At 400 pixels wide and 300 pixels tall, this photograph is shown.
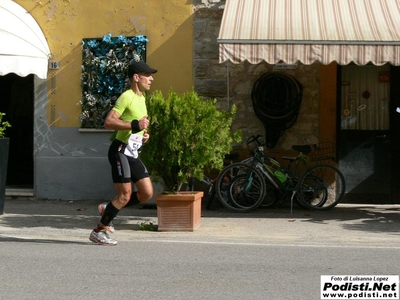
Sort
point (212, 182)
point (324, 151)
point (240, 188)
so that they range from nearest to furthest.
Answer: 1. point (240, 188)
2. point (212, 182)
3. point (324, 151)

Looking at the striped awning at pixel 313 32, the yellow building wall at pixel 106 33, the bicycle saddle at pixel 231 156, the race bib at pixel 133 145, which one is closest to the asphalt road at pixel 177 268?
the race bib at pixel 133 145

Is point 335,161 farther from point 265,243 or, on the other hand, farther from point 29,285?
point 29,285

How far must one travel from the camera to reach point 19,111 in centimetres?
1645

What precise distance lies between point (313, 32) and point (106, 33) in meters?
4.06

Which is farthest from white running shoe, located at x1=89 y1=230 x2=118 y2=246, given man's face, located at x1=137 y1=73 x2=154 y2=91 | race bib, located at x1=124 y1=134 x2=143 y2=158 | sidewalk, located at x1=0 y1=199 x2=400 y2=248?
man's face, located at x1=137 y1=73 x2=154 y2=91

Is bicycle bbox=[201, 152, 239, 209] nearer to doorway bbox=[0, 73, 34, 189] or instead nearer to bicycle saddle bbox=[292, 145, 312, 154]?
bicycle saddle bbox=[292, 145, 312, 154]

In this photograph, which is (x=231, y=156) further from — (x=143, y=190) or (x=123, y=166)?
(x=123, y=166)

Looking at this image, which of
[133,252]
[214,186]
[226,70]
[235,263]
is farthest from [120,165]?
[226,70]

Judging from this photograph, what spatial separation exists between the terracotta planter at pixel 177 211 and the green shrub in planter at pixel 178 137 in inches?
9.5

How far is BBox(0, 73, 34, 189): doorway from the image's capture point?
16.2 m

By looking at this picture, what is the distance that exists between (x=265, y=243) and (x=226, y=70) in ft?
14.6

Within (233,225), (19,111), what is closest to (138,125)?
(233,225)

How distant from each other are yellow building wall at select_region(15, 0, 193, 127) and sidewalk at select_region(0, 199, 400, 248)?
2.00 meters

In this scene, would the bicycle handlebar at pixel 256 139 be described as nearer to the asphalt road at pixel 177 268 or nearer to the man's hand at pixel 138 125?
the asphalt road at pixel 177 268
